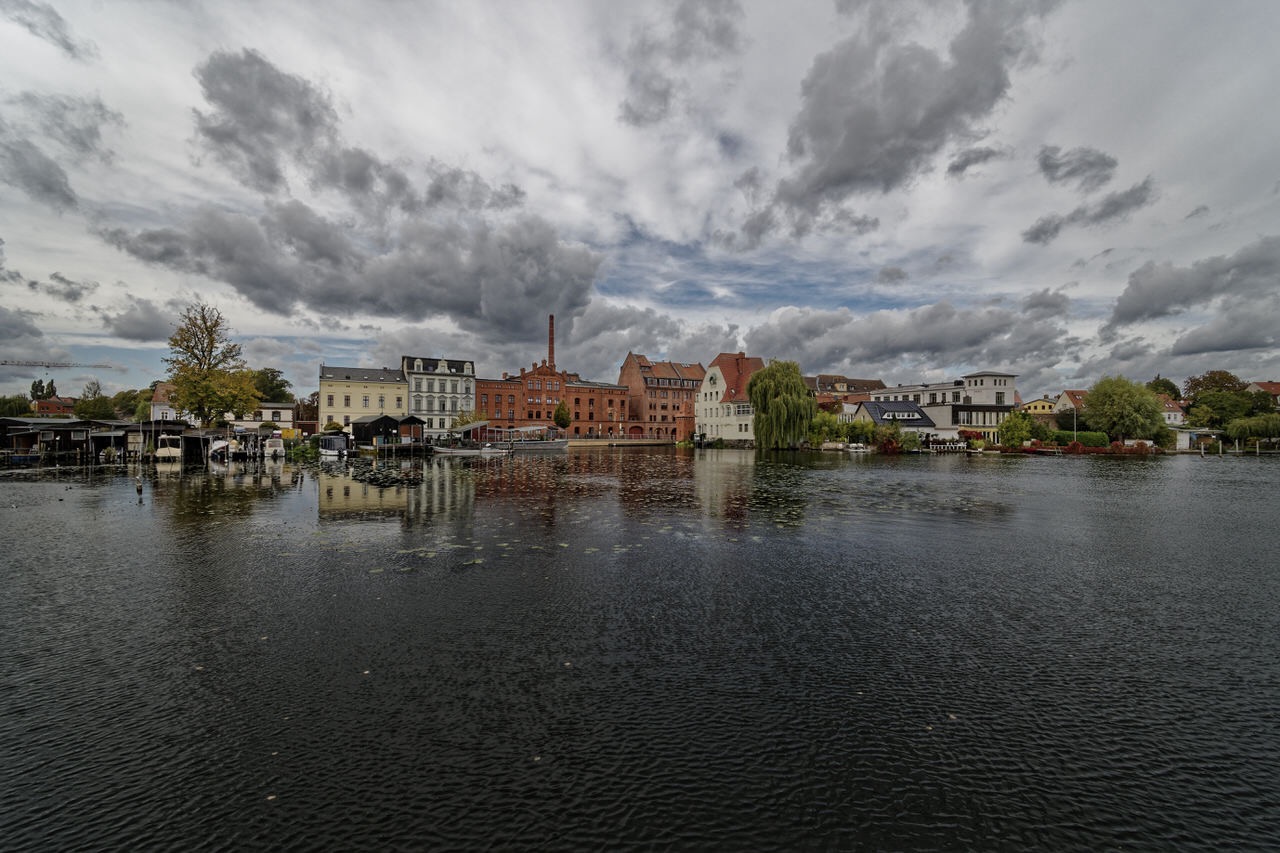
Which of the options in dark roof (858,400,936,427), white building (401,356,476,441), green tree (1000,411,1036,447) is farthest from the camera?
dark roof (858,400,936,427)

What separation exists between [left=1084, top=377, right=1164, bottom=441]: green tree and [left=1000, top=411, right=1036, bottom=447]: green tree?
11.2 meters

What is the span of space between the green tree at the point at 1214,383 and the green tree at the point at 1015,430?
60.6m

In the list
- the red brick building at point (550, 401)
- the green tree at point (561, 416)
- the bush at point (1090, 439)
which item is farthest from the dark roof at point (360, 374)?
the bush at point (1090, 439)

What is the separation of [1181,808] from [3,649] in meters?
12.8

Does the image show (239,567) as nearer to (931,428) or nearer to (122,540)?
(122,540)

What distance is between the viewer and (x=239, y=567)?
11195 millimetres

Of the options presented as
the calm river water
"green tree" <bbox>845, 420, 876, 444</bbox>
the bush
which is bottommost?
the calm river water

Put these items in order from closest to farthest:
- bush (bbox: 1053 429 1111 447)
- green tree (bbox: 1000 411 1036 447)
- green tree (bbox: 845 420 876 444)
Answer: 1. green tree (bbox: 1000 411 1036 447)
2. bush (bbox: 1053 429 1111 447)
3. green tree (bbox: 845 420 876 444)

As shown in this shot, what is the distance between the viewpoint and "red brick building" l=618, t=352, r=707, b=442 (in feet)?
336

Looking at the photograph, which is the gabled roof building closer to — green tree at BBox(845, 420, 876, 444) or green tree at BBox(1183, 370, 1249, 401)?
green tree at BBox(845, 420, 876, 444)

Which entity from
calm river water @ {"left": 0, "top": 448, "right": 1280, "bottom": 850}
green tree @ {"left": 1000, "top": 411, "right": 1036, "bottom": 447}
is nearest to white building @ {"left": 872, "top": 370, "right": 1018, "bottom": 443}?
green tree @ {"left": 1000, "top": 411, "right": 1036, "bottom": 447}

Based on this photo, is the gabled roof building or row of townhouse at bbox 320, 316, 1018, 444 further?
the gabled roof building

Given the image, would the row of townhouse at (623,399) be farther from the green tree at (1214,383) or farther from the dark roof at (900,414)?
the green tree at (1214,383)

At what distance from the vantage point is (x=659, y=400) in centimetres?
10325
